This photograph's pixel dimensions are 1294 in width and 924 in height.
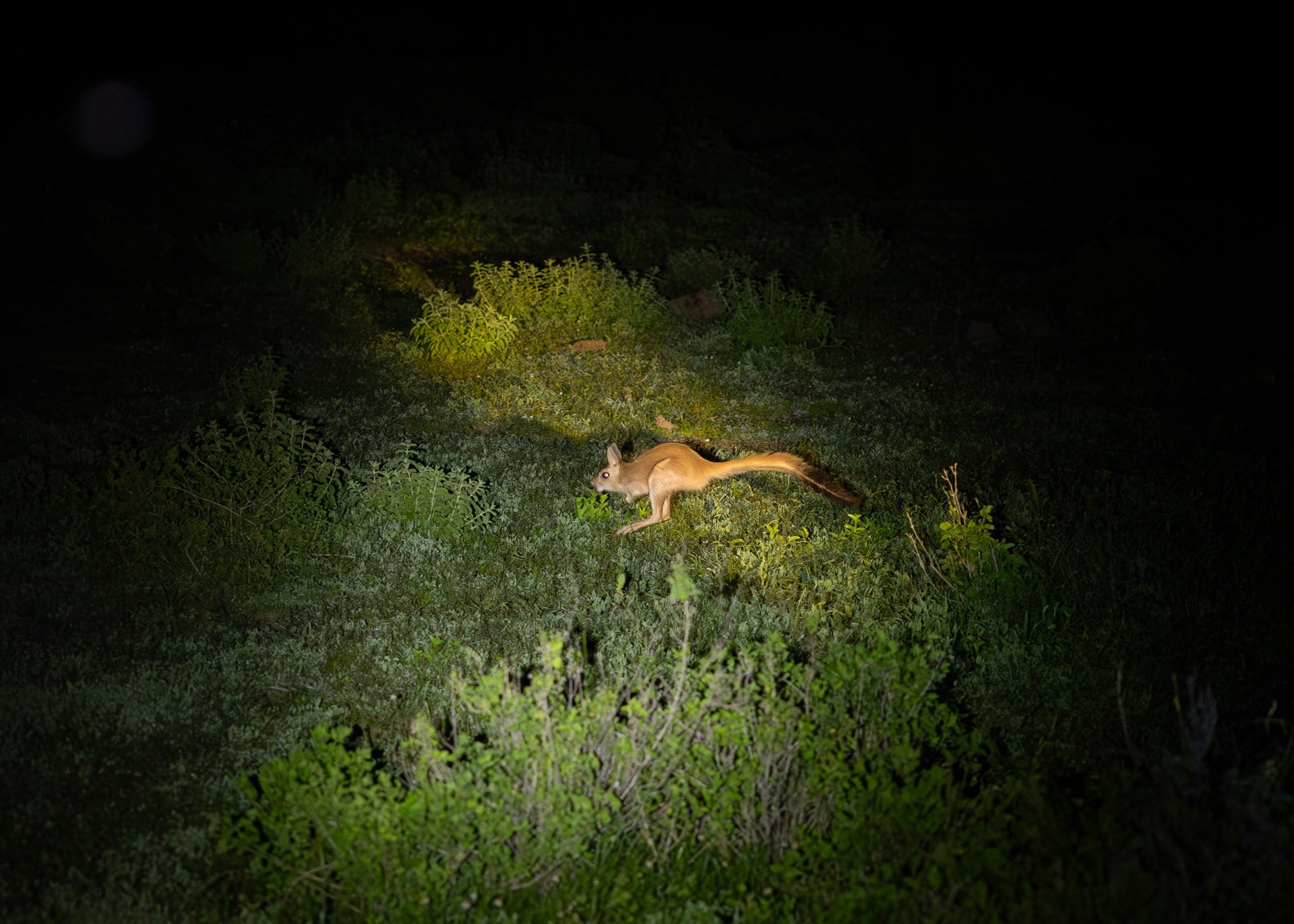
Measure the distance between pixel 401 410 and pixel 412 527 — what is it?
2.73 meters

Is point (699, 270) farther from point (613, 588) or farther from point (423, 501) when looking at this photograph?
point (613, 588)

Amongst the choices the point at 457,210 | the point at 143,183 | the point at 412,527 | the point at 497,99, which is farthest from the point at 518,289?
the point at 497,99

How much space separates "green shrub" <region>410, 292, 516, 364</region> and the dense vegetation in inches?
2.3

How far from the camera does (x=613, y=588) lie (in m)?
6.18

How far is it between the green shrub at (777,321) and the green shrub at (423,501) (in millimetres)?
5133

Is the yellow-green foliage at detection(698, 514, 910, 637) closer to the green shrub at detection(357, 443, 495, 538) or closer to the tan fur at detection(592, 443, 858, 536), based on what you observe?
the tan fur at detection(592, 443, 858, 536)

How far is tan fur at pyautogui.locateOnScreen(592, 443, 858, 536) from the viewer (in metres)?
6.96

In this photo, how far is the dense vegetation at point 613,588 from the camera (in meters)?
3.57

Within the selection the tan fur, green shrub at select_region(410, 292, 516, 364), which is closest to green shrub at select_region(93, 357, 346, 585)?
the tan fur

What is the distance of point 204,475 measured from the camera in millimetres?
6348

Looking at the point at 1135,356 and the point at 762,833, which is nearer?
the point at 762,833

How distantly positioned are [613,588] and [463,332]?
4961 millimetres

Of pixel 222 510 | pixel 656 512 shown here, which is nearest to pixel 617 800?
pixel 656 512

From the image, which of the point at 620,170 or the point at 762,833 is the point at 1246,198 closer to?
the point at 620,170
